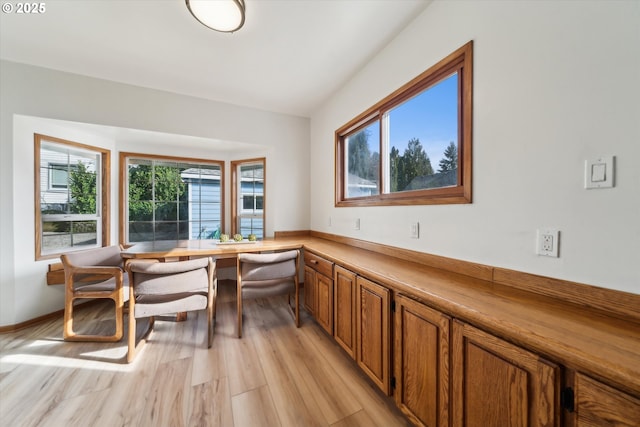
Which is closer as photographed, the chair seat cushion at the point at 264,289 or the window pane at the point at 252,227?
the chair seat cushion at the point at 264,289

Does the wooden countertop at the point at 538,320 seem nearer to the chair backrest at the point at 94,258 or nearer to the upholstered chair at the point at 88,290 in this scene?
the upholstered chair at the point at 88,290

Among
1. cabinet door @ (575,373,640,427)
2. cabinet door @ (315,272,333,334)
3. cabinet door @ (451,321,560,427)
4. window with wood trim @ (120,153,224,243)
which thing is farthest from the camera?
window with wood trim @ (120,153,224,243)

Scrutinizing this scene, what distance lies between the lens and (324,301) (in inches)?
80.3

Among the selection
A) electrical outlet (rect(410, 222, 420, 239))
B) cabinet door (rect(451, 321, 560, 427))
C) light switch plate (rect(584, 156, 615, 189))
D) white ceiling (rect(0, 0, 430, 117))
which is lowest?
cabinet door (rect(451, 321, 560, 427))

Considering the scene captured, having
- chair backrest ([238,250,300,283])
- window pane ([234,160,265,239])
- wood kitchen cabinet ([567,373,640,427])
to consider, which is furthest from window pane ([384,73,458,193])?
window pane ([234,160,265,239])

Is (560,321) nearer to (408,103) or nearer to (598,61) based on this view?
(598,61)

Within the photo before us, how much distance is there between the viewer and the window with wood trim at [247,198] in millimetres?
3568

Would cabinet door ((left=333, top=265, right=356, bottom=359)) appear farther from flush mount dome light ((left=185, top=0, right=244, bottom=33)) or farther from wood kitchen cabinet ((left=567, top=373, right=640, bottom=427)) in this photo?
flush mount dome light ((left=185, top=0, right=244, bottom=33))

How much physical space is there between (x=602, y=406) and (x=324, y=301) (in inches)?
64.9

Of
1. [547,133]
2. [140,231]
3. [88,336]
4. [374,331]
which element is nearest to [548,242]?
[547,133]

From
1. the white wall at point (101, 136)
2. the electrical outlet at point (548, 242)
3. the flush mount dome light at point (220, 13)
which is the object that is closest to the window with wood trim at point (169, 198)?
the white wall at point (101, 136)

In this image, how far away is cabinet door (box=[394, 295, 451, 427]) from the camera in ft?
3.22

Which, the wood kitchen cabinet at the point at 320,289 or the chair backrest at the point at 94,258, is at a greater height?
the chair backrest at the point at 94,258

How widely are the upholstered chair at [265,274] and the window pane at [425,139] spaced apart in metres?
1.23
